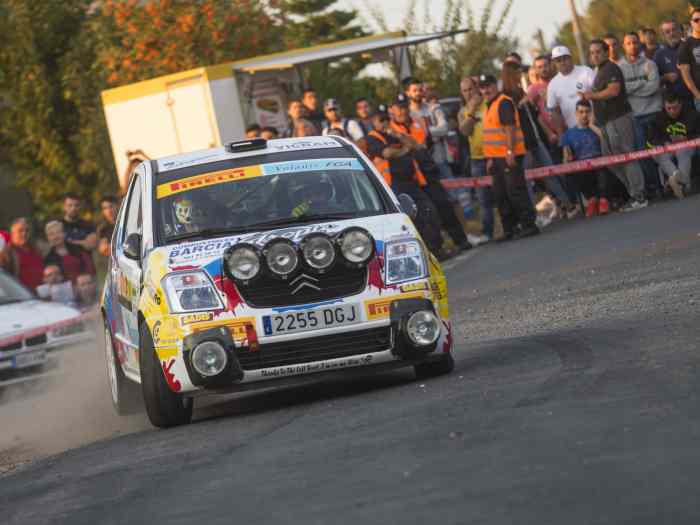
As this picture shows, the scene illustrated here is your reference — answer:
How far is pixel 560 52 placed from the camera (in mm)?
22906

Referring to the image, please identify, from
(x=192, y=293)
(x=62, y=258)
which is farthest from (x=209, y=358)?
(x=62, y=258)

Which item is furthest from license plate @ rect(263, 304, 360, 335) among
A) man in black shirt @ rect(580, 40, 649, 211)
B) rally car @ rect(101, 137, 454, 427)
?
man in black shirt @ rect(580, 40, 649, 211)

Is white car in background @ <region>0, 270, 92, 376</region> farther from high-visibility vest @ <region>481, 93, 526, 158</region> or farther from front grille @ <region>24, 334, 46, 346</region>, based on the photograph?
high-visibility vest @ <region>481, 93, 526, 158</region>

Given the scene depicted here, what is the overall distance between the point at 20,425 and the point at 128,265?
8.29ft

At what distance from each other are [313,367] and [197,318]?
715mm

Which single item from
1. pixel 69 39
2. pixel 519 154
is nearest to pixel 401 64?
pixel 519 154

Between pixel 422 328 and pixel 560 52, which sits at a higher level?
pixel 560 52

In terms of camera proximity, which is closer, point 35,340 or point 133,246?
point 133,246

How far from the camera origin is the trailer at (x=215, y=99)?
99.7 feet

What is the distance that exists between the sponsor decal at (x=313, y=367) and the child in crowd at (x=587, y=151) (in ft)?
42.3

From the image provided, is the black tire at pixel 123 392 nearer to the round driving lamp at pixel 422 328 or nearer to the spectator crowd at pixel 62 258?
the round driving lamp at pixel 422 328

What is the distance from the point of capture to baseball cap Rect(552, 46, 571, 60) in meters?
22.8

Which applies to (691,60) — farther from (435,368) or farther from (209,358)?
(209,358)

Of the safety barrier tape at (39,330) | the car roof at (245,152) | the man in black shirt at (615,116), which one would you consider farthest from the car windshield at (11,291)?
the man in black shirt at (615,116)
